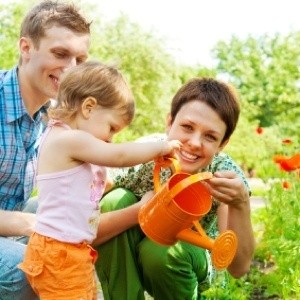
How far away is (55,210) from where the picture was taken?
2215mm

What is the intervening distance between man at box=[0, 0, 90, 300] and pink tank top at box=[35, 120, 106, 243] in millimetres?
310

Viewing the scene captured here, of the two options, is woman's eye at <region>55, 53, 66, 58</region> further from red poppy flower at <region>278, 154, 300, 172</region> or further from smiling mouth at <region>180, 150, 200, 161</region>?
red poppy flower at <region>278, 154, 300, 172</region>

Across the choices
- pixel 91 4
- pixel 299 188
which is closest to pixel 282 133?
pixel 91 4

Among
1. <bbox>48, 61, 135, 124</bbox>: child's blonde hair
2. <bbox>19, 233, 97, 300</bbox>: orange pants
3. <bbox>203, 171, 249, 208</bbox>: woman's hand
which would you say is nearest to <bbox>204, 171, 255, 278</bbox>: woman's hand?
<bbox>203, 171, 249, 208</bbox>: woman's hand

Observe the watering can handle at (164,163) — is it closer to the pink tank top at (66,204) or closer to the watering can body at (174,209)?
the watering can body at (174,209)

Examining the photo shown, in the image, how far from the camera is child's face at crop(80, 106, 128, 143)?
2.19 metres

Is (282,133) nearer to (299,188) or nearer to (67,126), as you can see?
(299,188)

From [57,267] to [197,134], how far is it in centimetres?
66

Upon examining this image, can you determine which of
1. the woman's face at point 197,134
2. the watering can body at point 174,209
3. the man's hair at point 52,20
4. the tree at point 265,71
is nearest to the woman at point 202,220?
the woman's face at point 197,134

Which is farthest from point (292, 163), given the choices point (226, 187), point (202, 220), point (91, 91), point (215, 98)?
point (91, 91)

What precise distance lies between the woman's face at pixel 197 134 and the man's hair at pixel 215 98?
2 cm

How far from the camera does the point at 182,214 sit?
208 cm

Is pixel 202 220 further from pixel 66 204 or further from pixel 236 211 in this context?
pixel 66 204

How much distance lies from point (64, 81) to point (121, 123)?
23 cm
